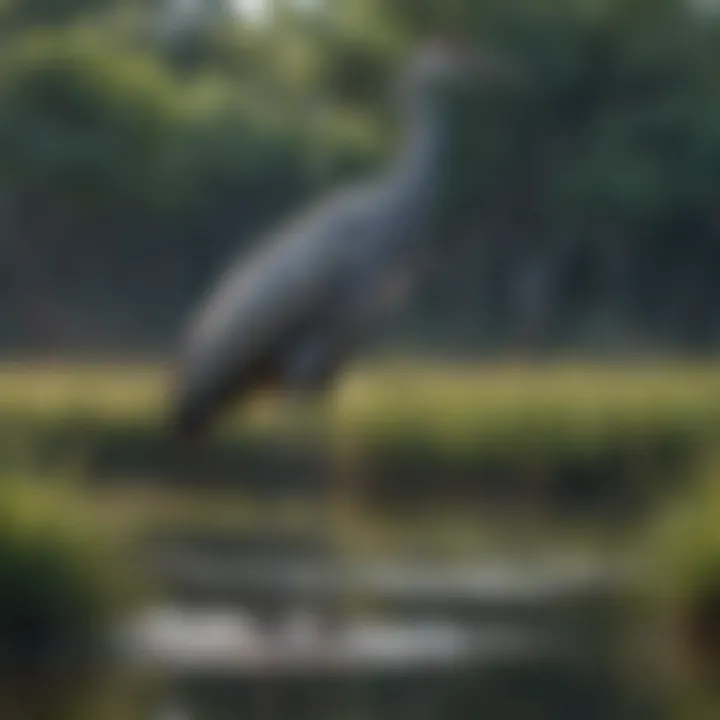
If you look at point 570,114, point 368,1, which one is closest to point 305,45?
point 368,1

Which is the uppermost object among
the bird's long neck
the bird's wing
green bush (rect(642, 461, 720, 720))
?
the bird's long neck

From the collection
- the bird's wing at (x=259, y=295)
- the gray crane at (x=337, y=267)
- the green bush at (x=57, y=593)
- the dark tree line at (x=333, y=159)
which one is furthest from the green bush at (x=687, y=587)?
the green bush at (x=57, y=593)

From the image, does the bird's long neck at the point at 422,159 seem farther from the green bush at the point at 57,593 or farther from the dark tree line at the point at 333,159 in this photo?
the green bush at the point at 57,593

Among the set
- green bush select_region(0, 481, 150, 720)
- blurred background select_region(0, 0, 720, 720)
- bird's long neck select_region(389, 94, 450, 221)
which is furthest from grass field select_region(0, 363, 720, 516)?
bird's long neck select_region(389, 94, 450, 221)

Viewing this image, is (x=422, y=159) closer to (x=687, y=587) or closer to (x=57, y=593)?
(x=687, y=587)

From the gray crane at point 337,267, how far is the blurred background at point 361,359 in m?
0.05

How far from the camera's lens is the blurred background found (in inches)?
206

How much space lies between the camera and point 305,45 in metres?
5.27

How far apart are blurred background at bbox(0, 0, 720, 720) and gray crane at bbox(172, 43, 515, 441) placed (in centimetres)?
5

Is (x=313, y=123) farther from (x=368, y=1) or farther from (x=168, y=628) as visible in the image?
(x=168, y=628)

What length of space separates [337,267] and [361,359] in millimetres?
212

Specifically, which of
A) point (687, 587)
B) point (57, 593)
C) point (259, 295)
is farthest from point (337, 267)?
point (687, 587)

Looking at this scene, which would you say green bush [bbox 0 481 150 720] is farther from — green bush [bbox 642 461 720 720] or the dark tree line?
green bush [bbox 642 461 720 720]

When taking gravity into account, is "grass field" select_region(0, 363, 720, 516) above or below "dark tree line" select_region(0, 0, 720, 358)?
below
